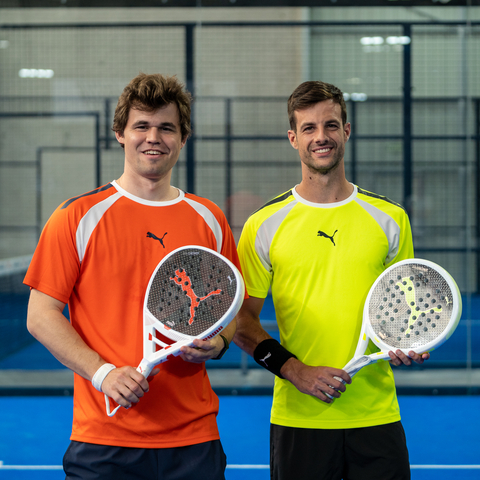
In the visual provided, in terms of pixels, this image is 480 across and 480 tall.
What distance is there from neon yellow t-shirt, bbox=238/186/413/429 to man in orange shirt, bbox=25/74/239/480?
24 centimetres

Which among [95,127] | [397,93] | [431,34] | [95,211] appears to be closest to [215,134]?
[95,127]

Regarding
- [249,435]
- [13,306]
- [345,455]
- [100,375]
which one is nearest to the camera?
[100,375]

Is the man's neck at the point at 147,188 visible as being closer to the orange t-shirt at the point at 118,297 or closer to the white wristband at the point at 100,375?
the orange t-shirt at the point at 118,297

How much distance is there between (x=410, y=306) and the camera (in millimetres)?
1477

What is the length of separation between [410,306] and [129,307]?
2.40ft

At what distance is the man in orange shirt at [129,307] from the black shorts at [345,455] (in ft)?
0.88

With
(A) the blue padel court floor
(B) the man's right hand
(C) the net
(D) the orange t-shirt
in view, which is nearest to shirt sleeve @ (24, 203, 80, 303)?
(D) the orange t-shirt

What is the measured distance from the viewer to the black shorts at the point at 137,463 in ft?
4.61

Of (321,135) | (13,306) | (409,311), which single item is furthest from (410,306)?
(13,306)

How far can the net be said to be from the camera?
4543 mm

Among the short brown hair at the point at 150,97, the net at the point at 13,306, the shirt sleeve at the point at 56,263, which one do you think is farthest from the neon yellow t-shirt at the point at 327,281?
Answer: the net at the point at 13,306

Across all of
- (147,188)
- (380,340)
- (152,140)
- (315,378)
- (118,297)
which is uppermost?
(152,140)

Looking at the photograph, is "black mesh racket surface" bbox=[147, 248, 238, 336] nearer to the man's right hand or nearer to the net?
the man's right hand

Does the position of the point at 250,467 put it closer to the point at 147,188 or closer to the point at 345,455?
the point at 345,455
